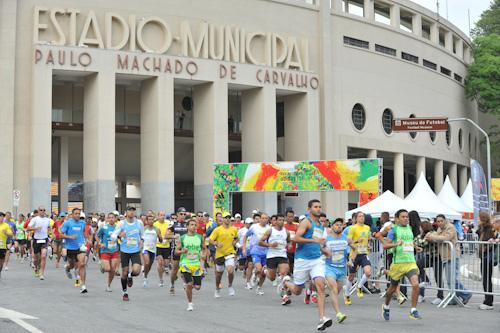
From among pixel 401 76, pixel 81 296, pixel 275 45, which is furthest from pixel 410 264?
pixel 401 76

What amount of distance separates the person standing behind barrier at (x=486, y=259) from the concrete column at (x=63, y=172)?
30.8m

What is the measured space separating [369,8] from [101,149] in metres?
22.3

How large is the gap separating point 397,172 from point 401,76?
21.3ft

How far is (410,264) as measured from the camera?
13.5 meters

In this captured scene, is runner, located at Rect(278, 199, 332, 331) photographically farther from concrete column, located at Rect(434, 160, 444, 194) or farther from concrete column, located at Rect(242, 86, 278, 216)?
concrete column, located at Rect(434, 160, 444, 194)

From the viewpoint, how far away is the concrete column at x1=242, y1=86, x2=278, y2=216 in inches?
1654

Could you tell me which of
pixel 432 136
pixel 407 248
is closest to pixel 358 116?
pixel 432 136

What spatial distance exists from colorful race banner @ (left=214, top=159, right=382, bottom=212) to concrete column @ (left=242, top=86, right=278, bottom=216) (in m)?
4.83

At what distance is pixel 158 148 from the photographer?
39344mm

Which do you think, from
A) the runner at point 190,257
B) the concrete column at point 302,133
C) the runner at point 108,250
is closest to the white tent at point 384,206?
the runner at point 108,250

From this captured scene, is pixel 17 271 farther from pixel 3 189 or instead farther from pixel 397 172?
pixel 397 172

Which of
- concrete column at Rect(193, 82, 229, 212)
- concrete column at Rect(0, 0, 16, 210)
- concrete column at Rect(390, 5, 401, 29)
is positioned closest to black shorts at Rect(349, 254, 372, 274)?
concrete column at Rect(193, 82, 229, 212)

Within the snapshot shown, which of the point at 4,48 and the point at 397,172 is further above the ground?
the point at 4,48

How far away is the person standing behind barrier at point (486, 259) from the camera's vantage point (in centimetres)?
1493
